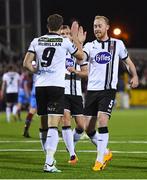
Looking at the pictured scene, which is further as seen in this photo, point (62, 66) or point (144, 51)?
point (144, 51)

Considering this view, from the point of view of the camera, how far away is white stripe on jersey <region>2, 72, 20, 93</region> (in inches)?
1114

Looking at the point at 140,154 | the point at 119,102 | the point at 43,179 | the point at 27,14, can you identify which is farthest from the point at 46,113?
the point at 27,14

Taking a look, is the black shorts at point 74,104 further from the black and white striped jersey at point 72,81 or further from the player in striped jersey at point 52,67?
the player in striped jersey at point 52,67

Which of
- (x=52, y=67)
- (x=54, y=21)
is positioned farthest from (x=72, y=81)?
(x=54, y=21)

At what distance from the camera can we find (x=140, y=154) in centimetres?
1452

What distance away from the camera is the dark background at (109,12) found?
56125mm

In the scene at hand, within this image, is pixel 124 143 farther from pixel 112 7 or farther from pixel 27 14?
pixel 112 7

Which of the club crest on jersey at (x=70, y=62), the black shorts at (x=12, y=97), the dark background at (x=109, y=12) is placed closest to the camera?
the club crest on jersey at (x=70, y=62)

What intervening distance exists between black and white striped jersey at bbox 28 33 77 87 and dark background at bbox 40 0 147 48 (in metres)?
41.6

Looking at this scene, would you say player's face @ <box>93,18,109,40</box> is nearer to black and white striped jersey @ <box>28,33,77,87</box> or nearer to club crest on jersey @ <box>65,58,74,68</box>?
black and white striped jersey @ <box>28,33,77,87</box>

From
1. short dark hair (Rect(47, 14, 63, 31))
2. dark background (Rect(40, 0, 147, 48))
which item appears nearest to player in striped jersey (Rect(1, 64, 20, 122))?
short dark hair (Rect(47, 14, 63, 31))

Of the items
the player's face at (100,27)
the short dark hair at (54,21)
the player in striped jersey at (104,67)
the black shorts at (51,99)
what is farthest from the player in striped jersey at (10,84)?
the short dark hair at (54,21)

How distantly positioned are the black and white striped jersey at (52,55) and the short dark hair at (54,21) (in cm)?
13

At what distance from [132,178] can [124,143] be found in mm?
6478
